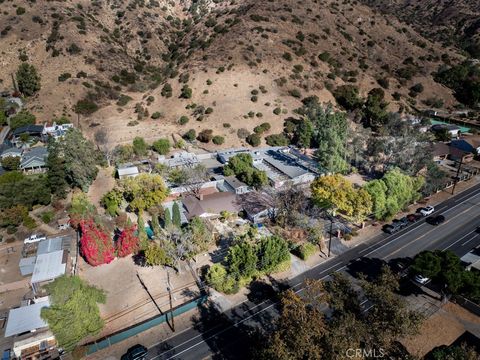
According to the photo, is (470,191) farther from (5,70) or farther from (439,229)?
(5,70)

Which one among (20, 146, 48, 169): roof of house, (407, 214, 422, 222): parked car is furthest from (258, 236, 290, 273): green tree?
(20, 146, 48, 169): roof of house

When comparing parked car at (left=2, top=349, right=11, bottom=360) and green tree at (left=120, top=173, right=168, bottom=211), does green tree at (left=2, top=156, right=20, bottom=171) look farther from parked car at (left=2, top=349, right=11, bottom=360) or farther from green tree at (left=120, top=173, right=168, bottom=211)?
parked car at (left=2, top=349, right=11, bottom=360)

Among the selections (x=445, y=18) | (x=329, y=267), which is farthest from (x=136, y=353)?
(x=445, y=18)

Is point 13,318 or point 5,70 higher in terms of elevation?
point 5,70

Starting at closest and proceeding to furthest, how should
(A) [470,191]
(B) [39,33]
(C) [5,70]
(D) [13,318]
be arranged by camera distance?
(D) [13,318] < (A) [470,191] < (C) [5,70] < (B) [39,33]

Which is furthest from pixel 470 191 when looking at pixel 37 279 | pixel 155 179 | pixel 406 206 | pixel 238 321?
pixel 37 279

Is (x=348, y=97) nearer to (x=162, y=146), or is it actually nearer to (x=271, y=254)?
(x=162, y=146)
